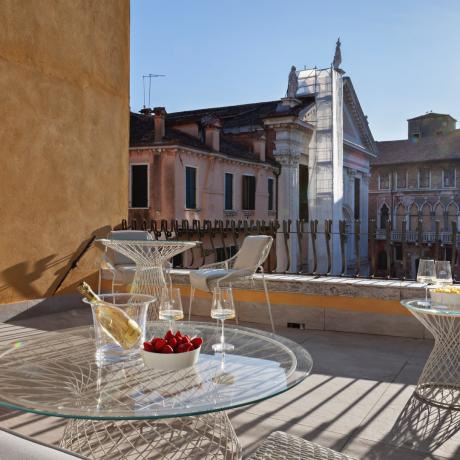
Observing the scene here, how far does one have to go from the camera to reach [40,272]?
526 cm

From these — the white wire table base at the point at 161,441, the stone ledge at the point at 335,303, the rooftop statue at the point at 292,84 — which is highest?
the rooftop statue at the point at 292,84

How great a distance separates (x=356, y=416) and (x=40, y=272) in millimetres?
3782

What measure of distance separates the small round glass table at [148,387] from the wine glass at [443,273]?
1.26 m

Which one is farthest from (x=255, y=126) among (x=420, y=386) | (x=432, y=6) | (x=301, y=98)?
(x=420, y=386)

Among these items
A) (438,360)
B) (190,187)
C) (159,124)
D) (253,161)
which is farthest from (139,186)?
(438,360)

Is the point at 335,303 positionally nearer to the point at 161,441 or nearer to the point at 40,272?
the point at 161,441

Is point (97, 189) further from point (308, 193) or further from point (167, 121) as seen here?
point (308, 193)

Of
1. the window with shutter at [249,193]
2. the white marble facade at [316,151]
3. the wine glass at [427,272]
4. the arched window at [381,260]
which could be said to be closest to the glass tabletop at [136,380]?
the wine glass at [427,272]

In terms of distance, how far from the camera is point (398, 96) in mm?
26906

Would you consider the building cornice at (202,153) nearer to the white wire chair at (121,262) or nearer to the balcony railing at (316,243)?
the balcony railing at (316,243)

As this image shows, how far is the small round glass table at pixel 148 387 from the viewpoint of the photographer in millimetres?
1384

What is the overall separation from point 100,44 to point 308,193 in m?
13.9

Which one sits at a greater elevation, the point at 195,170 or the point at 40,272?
the point at 195,170

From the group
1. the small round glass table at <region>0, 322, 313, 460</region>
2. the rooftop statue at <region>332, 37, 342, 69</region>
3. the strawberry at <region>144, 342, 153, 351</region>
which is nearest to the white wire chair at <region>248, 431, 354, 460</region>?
the small round glass table at <region>0, 322, 313, 460</region>
